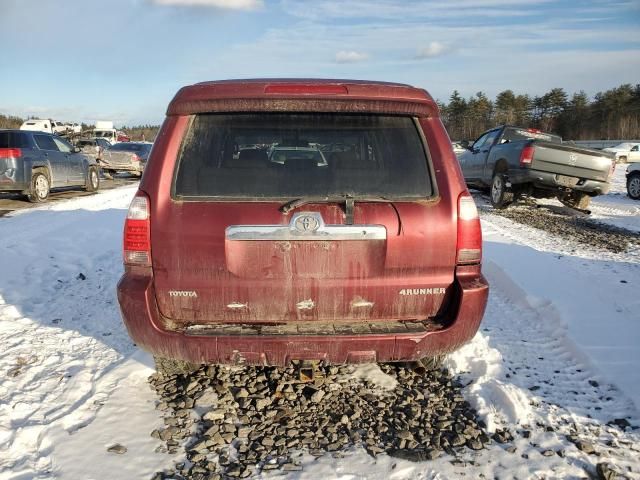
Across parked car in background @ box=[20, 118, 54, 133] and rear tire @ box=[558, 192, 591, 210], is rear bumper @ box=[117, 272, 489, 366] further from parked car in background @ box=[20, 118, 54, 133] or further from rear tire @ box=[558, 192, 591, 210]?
parked car in background @ box=[20, 118, 54, 133]

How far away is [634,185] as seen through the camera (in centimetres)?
1405

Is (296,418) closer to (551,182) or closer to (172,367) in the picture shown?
(172,367)

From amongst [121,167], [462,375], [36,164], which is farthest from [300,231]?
[121,167]

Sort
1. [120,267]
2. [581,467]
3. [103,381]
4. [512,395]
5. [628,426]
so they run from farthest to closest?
[120,267]
[103,381]
[512,395]
[628,426]
[581,467]

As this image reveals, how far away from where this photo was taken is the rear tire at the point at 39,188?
12.2m

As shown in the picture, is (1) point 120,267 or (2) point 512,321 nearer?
(2) point 512,321

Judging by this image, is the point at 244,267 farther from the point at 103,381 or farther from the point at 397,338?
the point at 103,381

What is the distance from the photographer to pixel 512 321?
15.1ft

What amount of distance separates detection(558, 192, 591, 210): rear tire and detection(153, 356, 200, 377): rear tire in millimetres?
10274

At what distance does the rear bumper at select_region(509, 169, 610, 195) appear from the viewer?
32.8 ft

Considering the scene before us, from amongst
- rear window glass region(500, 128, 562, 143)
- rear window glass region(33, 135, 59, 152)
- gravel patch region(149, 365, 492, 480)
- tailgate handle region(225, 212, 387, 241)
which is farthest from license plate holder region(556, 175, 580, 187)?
rear window glass region(33, 135, 59, 152)

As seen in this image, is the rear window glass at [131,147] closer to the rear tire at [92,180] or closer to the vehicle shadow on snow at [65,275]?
the rear tire at [92,180]

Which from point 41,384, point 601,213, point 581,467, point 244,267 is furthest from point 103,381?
point 601,213

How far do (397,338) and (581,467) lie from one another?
3.61 ft
